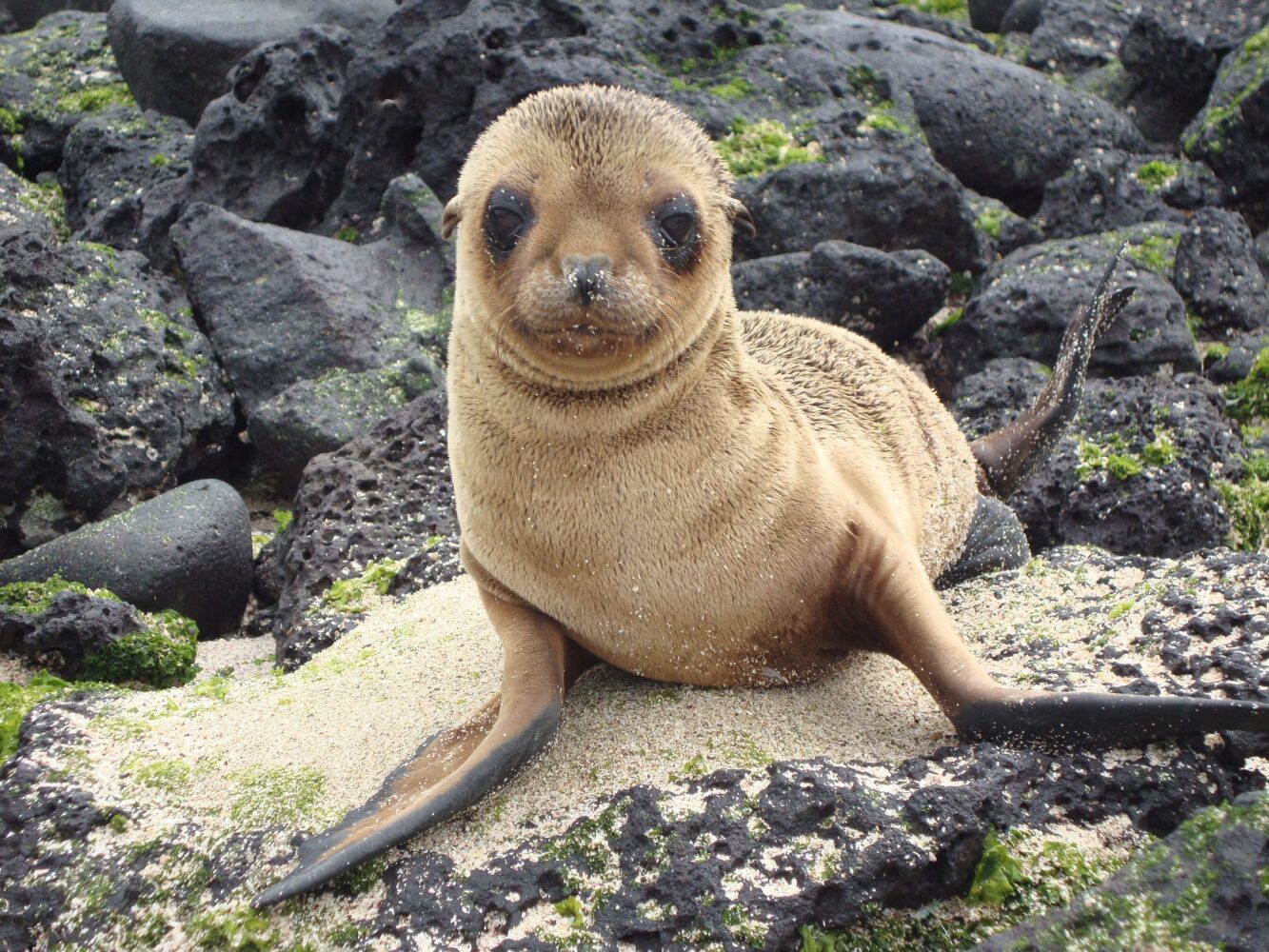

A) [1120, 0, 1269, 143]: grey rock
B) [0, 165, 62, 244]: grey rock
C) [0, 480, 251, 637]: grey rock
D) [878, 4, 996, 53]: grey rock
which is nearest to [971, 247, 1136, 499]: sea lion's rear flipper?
[0, 480, 251, 637]: grey rock

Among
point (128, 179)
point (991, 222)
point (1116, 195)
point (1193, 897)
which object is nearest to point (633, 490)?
point (1193, 897)

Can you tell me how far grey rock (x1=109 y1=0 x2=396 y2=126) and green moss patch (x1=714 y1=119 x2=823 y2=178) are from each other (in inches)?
155

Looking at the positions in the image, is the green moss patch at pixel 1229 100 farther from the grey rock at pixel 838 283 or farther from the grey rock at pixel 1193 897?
the grey rock at pixel 1193 897

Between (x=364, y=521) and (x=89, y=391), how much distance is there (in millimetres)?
1926

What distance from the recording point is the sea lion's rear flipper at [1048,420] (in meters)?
5.25

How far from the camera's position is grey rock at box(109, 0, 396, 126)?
10.4 metres

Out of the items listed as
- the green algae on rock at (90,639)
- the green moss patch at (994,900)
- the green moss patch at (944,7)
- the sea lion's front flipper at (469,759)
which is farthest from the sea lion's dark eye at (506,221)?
the green moss patch at (944,7)

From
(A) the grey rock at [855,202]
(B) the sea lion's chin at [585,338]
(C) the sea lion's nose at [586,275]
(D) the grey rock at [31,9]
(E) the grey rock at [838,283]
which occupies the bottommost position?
(D) the grey rock at [31,9]

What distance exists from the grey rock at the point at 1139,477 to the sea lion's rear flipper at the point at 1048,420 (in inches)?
16.6

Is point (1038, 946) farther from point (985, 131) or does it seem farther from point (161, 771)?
point (985, 131)

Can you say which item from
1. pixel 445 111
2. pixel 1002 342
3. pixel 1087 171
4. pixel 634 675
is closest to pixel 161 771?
pixel 634 675

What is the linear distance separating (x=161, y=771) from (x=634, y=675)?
130cm

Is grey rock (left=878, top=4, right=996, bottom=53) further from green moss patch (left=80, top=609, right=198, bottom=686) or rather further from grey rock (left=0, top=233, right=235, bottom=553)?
green moss patch (left=80, top=609, right=198, bottom=686)

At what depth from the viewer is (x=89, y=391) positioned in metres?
6.52
